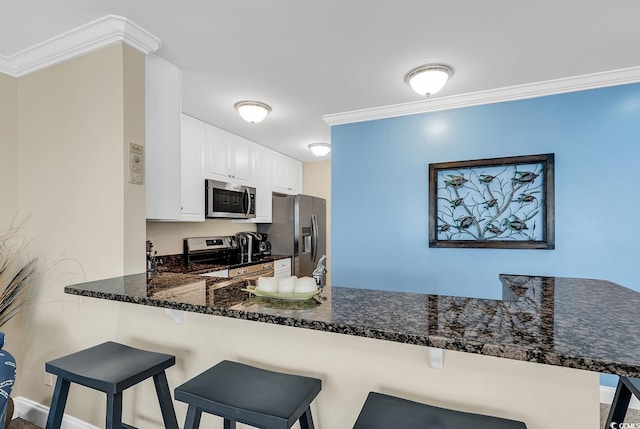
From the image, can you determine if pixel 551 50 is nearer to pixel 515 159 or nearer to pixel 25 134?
pixel 515 159

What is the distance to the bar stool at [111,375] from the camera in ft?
4.02

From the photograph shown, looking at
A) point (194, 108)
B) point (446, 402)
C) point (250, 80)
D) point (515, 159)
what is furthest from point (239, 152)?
point (446, 402)

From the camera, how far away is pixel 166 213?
6.77 feet

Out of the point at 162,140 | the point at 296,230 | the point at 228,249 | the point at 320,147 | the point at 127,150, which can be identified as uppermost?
the point at 320,147

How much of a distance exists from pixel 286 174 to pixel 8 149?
314cm

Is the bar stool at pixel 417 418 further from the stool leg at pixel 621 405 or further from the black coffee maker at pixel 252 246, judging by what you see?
the black coffee maker at pixel 252 246

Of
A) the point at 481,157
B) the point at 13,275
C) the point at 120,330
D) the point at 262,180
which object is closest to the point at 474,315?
the point at 120,330

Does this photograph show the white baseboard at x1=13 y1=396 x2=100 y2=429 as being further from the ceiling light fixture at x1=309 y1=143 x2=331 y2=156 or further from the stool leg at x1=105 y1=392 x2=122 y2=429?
the ceiling light fixture at x1=309 y1=143 x2=331 y2=156

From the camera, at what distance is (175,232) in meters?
3.52

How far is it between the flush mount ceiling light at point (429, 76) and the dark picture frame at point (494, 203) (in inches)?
30.0

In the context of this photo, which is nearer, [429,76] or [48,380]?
[48,380]

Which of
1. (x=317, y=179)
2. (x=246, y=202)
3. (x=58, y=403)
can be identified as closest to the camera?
(x=58, y=403)

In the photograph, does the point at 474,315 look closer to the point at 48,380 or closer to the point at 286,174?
the point at 48,380

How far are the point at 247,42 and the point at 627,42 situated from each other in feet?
7.32
